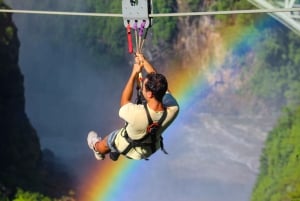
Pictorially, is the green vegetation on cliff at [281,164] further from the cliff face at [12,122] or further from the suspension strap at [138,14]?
the suspension strap at [138,14]

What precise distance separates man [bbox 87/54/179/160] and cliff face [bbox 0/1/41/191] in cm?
1787

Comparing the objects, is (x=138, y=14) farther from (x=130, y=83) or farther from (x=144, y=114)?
(x=144, y=114)

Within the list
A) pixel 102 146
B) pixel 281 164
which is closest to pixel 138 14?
pixel 102 146

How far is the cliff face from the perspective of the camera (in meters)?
22.9

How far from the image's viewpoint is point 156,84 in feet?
15.4

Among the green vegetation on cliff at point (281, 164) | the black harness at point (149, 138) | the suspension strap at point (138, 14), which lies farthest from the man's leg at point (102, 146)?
the green vegetation on cliff at point (281, 164)

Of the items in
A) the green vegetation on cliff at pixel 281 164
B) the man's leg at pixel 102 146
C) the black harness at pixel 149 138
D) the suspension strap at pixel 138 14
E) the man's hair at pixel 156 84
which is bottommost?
the black harness at pixel 149 138

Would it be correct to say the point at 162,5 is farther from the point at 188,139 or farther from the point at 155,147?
the point at 155,147

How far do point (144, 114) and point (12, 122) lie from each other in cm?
1945

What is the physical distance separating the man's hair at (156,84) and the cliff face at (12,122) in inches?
723

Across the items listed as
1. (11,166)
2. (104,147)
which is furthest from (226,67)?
(104,147)

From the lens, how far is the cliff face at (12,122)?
22875 millimetres

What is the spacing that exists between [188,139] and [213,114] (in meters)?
2.09

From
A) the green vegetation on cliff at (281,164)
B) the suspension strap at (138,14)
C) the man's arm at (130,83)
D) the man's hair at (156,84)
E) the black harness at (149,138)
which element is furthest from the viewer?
the green vegetation on cliff at (281,164)
